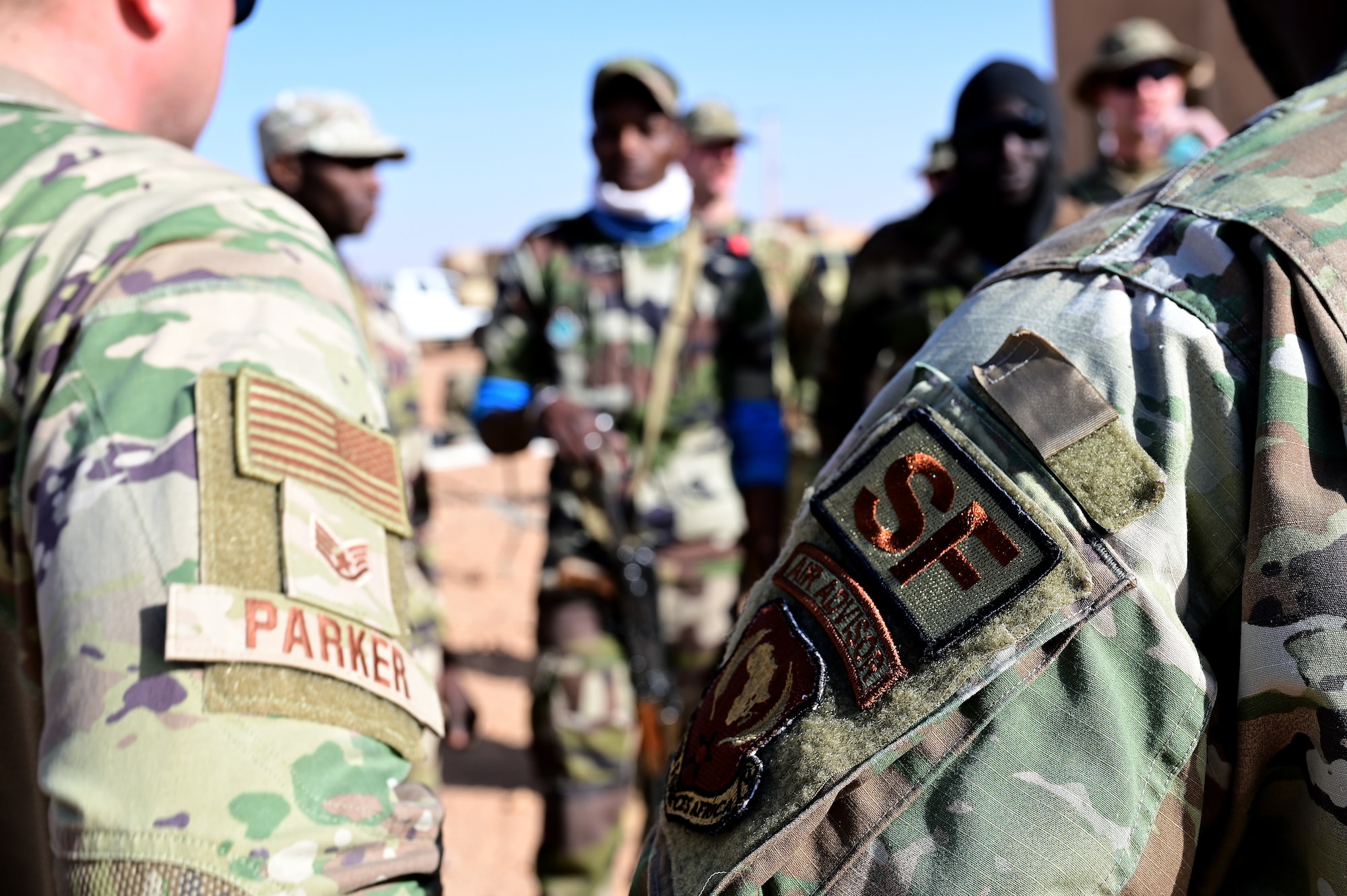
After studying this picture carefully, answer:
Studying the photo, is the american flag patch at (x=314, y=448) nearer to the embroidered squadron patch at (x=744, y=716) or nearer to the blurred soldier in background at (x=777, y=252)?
the embroidered squadron patch at (x=744, y=716)

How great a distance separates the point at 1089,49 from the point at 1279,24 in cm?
1045

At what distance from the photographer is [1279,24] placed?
1155mm

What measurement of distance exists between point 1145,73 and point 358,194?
3.60 m

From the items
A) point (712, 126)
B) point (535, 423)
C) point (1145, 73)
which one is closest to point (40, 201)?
point (535, 423)

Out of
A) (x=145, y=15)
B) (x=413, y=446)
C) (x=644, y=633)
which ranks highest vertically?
(x=145, y=15)

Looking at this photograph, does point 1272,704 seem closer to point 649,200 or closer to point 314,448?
point 314,448

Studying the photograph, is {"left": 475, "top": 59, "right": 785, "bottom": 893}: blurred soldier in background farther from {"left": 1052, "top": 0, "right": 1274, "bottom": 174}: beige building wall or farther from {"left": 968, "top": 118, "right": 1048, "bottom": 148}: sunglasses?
{"left": 1052, "top": 0, "right": 1274, "bottom": 174}: beige building wall

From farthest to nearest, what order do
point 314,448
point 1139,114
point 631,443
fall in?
point 1139,114
point 631,443
point 314,448

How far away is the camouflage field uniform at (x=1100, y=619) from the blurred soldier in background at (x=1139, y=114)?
158 inches

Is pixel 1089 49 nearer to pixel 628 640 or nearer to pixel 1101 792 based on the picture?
pixel 628 640

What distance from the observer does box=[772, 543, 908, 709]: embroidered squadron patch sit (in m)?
0.78

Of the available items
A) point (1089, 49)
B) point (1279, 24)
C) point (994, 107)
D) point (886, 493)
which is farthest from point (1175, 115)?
point (1089, 49)

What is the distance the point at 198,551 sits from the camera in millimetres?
859

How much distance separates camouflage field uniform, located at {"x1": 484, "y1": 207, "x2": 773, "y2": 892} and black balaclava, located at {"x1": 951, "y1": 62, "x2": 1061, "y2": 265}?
0.69 metres
